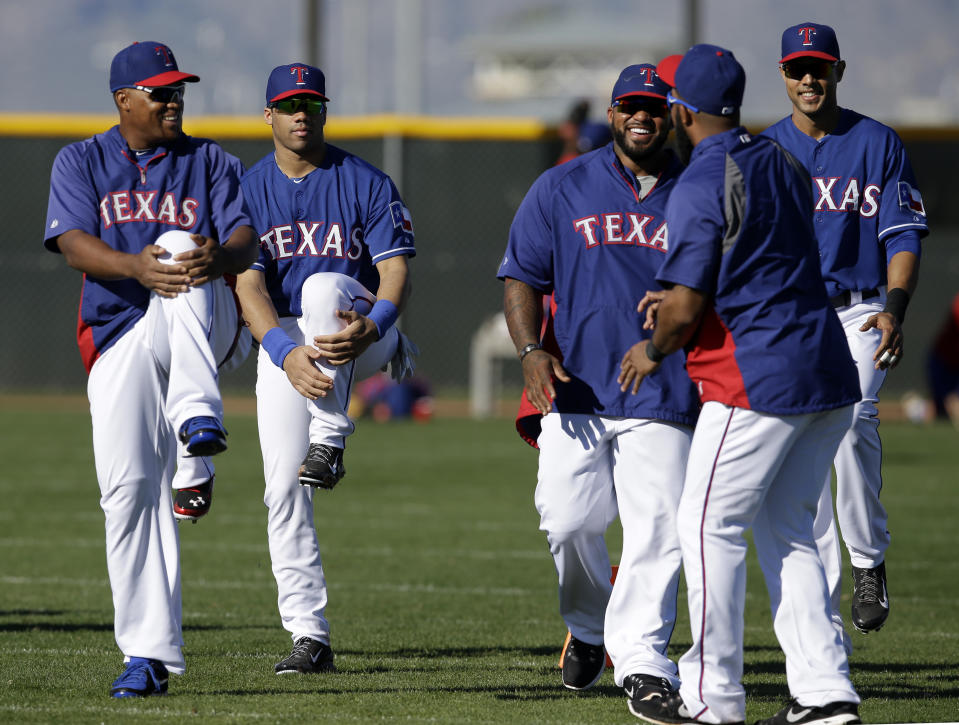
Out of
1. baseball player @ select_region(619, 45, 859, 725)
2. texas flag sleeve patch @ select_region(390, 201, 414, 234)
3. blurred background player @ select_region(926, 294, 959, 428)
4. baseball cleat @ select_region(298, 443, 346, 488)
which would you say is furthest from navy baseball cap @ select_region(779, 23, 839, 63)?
blurred background player @ select_region(926, 294, 959, 428)

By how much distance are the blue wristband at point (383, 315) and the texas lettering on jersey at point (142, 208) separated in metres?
0.84

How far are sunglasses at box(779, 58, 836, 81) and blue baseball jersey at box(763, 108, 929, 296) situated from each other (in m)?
0.32

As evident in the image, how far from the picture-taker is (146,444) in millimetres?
5688

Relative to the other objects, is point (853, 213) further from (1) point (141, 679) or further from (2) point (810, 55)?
(1) point (141, 679)

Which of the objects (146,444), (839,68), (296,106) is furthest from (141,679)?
(839,68)

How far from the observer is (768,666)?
6730mm

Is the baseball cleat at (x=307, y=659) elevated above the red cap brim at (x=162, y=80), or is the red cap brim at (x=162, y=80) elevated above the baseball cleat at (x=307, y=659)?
the red cap brim at (x=162, y=80)

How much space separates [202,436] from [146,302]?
704 millimetres

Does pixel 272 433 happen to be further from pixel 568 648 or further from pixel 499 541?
pixel 499 541

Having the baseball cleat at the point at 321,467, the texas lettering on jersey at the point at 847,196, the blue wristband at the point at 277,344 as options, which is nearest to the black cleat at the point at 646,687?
the baseball cleat at the point at 321,467

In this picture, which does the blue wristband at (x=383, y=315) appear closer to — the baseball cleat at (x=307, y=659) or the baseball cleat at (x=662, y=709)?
the baseball cleat at (x=307, y=659)

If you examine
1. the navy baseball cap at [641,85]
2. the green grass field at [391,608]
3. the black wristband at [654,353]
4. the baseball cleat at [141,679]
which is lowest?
the green grass field at [391,608]

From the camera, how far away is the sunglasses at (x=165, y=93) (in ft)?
18.8

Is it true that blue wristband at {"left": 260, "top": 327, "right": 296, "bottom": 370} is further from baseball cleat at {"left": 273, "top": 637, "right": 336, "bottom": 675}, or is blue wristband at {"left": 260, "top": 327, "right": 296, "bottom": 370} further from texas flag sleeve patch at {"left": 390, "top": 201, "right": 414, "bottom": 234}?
baseball cleat at {"left": 273, "top": 637, "right": 336, "bottom": 675}
